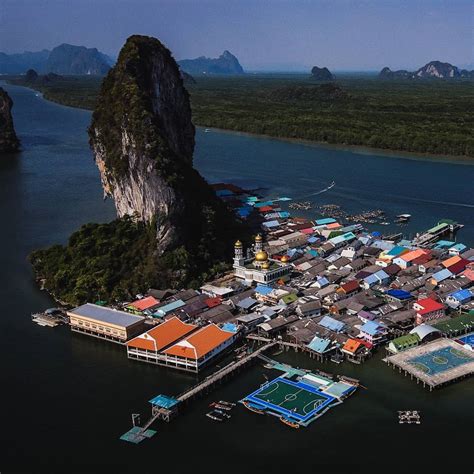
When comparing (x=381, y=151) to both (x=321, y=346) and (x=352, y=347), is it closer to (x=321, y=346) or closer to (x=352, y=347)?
(x=352, y=347)

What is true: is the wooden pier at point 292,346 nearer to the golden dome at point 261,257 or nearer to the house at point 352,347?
the house at point 352,347

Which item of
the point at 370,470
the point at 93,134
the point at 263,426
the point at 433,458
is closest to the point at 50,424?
the point at 263,426

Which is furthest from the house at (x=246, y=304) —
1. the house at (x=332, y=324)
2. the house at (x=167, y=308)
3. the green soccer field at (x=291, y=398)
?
the green soccer field at (x=291, y=398)

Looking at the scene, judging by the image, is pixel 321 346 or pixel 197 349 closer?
pixel 197 349

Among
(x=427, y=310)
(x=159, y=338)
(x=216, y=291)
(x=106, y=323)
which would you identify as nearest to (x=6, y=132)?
(x=216, y=291)

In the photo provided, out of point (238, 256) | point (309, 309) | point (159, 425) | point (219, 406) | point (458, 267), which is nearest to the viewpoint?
point (159, 425)
